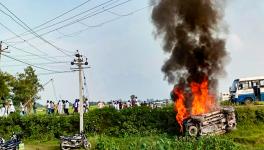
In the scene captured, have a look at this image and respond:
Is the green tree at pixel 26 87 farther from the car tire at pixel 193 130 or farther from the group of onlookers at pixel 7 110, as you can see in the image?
the car tire at pixel 193 130

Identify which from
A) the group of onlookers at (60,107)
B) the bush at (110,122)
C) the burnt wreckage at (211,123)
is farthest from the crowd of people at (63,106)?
the burnt wreckage at (211,123)

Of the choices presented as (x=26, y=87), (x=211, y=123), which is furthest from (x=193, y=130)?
(x=26, y=87)

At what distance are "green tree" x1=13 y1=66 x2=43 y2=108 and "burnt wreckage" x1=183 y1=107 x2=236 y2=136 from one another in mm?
33907

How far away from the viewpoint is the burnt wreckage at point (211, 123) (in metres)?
39.5

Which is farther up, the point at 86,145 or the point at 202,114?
the point at 202,114

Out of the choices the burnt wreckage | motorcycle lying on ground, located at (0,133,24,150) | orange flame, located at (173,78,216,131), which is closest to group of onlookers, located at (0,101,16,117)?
motorcycle lying on ground, located at (0,133,24,150)

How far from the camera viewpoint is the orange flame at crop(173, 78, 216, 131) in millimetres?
41875

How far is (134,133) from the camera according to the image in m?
44.0

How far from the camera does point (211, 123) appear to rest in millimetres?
40438

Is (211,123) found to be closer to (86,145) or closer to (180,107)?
(180,107)

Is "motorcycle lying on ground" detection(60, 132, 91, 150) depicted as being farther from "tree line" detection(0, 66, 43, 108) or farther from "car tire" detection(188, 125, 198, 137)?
"tree line" detection(0, 66, 43, 108)

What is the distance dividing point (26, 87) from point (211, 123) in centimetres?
3776

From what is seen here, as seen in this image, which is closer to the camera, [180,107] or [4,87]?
[180,107]

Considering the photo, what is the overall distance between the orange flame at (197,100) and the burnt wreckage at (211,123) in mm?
1194
